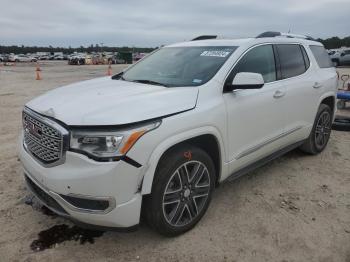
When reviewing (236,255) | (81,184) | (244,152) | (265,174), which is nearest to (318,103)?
(265,174)

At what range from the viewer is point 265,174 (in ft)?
15.4

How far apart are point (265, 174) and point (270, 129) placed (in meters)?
0.88

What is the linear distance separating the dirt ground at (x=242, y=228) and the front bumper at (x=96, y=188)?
0.45 m

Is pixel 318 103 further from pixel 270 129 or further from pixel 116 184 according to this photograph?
pixel 116 184

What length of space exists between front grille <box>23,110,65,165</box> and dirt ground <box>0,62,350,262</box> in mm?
811

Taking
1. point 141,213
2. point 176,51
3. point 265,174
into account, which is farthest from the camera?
point 265,174

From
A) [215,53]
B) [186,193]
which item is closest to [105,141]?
[186,193]

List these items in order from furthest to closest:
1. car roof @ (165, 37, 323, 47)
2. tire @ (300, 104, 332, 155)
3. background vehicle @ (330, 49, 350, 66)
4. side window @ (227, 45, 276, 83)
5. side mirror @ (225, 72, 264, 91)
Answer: background vehicle @ (330, 49, 350, 66) → tire @ (300, 104, 332, 155) → car roof @ (165, 37, 323, 47) → side window @ (227, 45, 276, 83) → side mirror @ (225, 72, 264, 91)

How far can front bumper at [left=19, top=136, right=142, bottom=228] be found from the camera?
8.37 feet

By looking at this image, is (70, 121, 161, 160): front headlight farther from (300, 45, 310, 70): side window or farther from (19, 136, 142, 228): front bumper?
(300, 45, 310, 70): side window

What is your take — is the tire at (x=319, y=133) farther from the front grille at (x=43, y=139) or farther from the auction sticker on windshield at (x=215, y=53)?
the front grille at (x=43, y=139)

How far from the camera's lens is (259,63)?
4000 mm

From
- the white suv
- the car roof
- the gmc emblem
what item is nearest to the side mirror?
the white suv

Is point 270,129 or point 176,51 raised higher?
point 176,51
